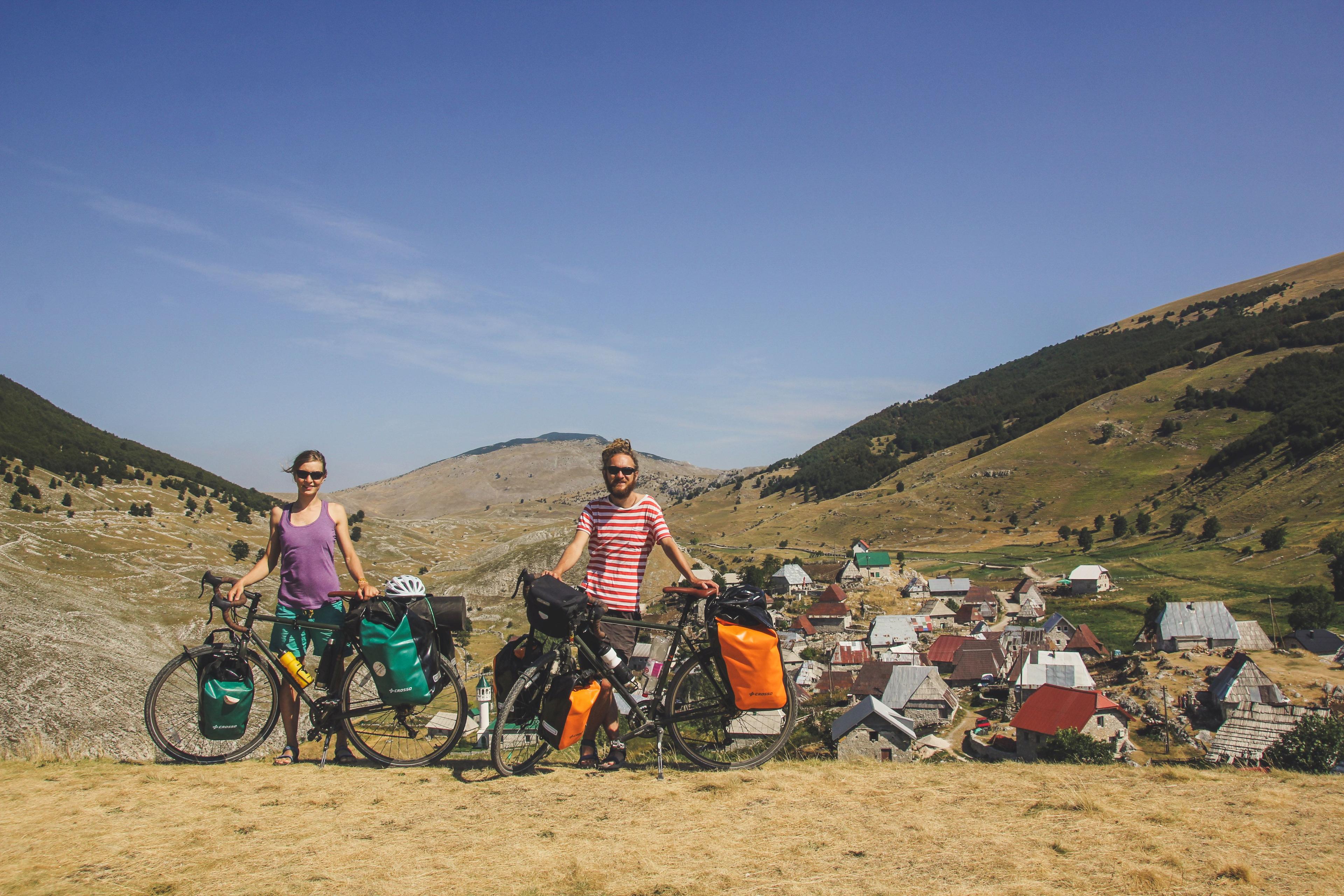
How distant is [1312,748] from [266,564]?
93.2 feet

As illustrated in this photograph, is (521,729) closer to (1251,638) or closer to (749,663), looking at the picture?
(749,663)

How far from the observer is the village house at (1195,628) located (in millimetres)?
62062

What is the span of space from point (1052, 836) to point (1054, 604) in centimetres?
9887

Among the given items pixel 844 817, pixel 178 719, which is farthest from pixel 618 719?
pixel 178 719

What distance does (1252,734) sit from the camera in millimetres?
31203

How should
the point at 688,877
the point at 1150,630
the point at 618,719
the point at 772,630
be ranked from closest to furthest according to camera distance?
the point at 688,877
the point at 772,630
the point at 618,719
the point at 1150,630

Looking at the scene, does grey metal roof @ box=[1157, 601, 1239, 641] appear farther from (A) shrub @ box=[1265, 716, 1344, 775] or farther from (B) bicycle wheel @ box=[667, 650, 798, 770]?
(B) bicycle wheel @ box=[667, 650, 798, 770]

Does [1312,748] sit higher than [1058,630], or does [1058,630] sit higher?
[1312,748]

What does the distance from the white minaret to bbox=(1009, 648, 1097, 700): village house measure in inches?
1717

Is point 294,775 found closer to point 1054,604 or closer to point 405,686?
point 405,686

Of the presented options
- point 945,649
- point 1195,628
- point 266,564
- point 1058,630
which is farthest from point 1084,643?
point 266,564

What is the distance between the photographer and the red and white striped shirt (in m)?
8.05

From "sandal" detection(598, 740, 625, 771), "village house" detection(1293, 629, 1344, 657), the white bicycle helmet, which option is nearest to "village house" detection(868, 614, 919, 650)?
"village house" detection(1293, 629, 1344, 657)

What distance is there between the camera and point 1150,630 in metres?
68.1
